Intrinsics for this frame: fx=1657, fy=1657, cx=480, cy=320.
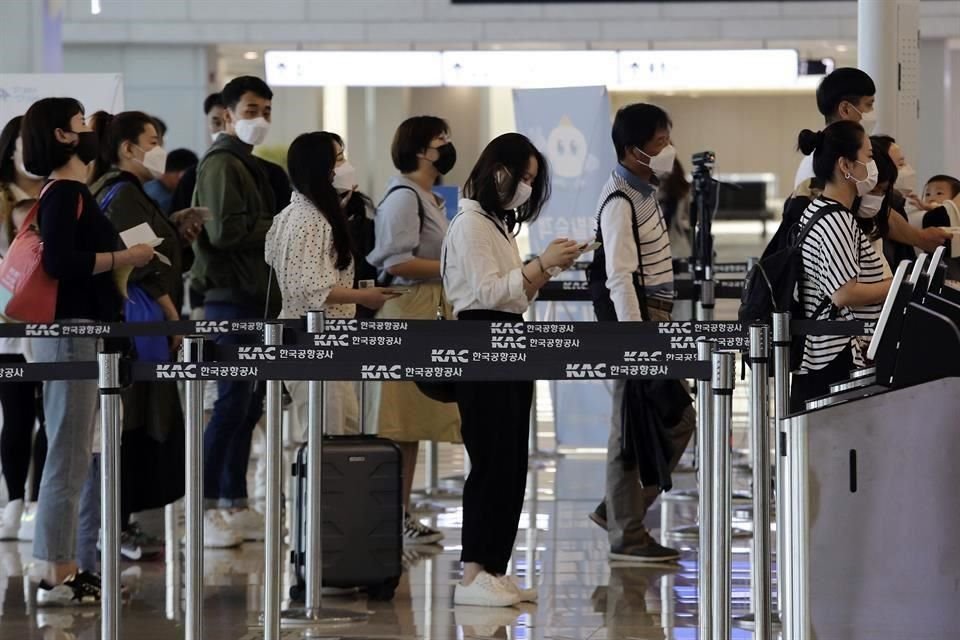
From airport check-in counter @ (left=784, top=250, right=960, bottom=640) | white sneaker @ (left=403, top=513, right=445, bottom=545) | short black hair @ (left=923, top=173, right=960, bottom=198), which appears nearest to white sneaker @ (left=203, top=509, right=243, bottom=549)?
white sneaker @ (left=403, top=513, right=445, bottom=545)

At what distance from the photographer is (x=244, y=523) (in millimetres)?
6559

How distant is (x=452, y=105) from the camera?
22.3 metres

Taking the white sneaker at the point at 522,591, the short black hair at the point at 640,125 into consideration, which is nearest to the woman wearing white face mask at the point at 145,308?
the white sneaker at the point at 522,591

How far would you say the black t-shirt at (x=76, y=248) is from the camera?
16.5 ft

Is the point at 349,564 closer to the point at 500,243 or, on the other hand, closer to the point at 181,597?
the point at 181,597

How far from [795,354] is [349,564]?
1.55 metres

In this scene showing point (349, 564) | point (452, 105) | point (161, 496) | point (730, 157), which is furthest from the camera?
point (730, 157)

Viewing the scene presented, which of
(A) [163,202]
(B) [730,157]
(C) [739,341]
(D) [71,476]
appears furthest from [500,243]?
(B) [730,157]

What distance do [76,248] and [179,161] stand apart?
3210 mm

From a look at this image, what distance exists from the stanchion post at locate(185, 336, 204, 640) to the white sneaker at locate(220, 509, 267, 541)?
7.41ft

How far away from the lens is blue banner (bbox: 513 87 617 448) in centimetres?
849

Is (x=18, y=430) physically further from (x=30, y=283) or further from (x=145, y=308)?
(x=30, y=283)

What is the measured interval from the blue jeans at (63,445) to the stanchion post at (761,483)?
2097 mm

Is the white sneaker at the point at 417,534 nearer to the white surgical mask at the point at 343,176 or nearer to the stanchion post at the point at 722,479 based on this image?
the white surgical mask at the point at 343,176
